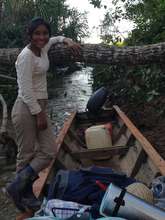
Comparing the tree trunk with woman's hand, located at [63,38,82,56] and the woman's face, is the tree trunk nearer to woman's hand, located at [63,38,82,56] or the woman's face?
woman's hand, located at [63,38,82,56]

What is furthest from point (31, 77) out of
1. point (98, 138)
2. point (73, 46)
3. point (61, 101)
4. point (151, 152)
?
point (61, 101)

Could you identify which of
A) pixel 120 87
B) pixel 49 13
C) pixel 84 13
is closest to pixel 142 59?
pixel 120 87

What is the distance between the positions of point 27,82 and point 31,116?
35 cm

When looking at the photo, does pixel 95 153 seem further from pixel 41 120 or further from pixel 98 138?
pixel 41 120

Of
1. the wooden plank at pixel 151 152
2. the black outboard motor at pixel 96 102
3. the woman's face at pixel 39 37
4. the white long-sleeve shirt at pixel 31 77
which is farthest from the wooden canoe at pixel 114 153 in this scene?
the woman's face at pixel 39 37

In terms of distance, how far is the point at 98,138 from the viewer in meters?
7.27

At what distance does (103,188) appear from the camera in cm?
395

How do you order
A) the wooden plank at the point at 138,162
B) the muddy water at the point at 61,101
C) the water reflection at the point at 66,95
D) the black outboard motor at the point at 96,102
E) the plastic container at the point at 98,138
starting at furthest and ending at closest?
the water reflection at the point at 66,95 < the black outboard motor at the point at 96,102 < the plastic container at the point at 98,138 < the muddy water at the point at 61,101 < the wooden plank at the point at 138,162

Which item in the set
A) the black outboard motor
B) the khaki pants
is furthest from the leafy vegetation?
the khaki pants

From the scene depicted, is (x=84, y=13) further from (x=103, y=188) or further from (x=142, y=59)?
(x=103, y=188)

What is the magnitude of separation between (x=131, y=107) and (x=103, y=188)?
716 centimetres

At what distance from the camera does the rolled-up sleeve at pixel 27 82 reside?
4.33 m

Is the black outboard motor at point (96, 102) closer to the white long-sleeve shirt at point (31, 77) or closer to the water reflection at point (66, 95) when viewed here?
the water reflection at point (66, 95)

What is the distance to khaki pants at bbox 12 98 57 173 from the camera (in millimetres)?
4488
